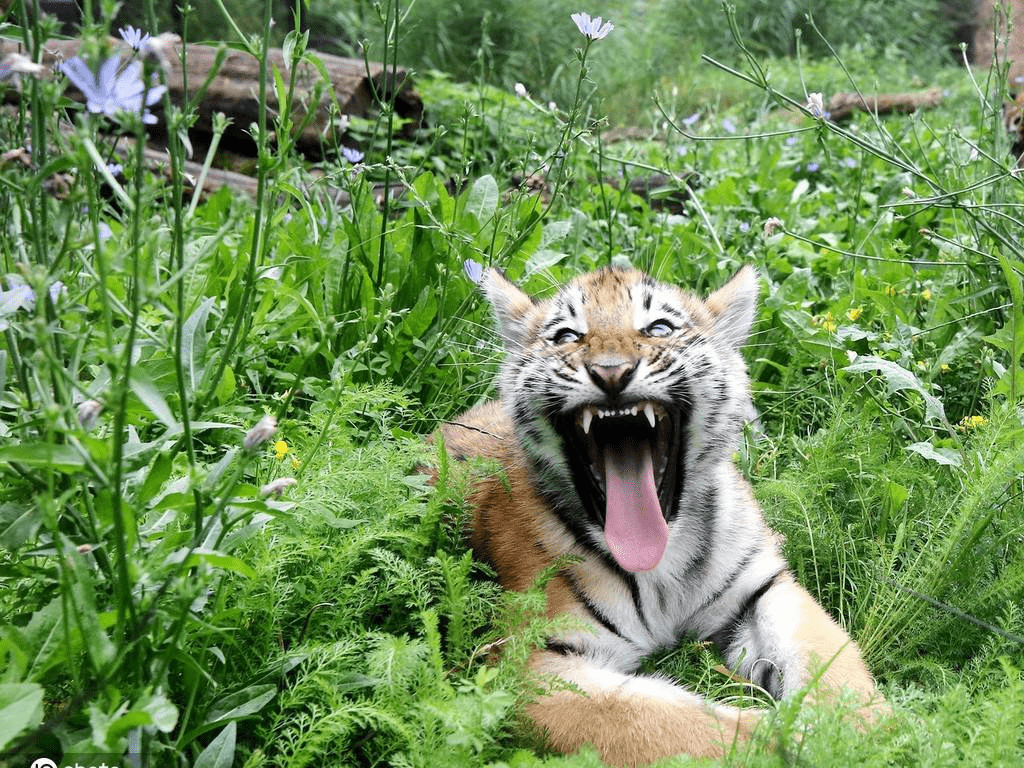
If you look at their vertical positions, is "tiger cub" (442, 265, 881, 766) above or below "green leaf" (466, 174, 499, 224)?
below

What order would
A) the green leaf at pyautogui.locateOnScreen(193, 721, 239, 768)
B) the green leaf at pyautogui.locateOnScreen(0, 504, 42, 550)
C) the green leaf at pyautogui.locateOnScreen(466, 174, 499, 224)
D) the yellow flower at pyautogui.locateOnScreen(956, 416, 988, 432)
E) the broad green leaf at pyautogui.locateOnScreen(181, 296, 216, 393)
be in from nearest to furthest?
the green leaf at pyautogui.locateOnScreen(0, 504, 42, 550) → the green leaf at pyautogui.locateOnScreen(193, 721, 239, 768) → the broad green leaf at pyautogui.locateOnScreen(181, 296, 216, 393) → the yellow flower at pyautogui.locateOnScreen(956, 416, 988, 432) → the green leaf at pyautogui.locateOnScreen(466, 174, 499, 224)

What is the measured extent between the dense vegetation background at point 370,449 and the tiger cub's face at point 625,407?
32 centimetres

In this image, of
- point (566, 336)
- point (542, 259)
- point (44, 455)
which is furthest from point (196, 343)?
point (542, 259)

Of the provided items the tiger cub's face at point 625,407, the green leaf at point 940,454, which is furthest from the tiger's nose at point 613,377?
the green leaf at point 940,454

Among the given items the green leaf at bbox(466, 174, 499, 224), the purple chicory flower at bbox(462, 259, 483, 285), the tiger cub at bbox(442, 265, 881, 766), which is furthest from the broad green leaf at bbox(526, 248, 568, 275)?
the tiger cub at bbox(442, 265, 881, 766)

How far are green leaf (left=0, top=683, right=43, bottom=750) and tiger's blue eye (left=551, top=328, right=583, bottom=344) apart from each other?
1686mm

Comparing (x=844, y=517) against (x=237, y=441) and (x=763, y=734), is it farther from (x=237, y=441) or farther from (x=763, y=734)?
(x=237, y=441)

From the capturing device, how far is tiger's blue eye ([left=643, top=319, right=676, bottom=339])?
9.48ft

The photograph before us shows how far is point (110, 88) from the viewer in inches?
60.9

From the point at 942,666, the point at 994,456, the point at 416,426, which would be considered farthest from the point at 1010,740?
the point at 416,426

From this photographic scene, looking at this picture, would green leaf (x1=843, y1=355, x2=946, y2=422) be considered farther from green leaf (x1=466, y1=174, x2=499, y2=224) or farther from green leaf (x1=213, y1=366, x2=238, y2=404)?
green leaf (x1=213, y1=366, x2=238, y2=404)

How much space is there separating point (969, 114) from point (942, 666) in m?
6.30

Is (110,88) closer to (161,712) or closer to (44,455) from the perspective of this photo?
(44,455)

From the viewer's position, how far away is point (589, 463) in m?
2.84
